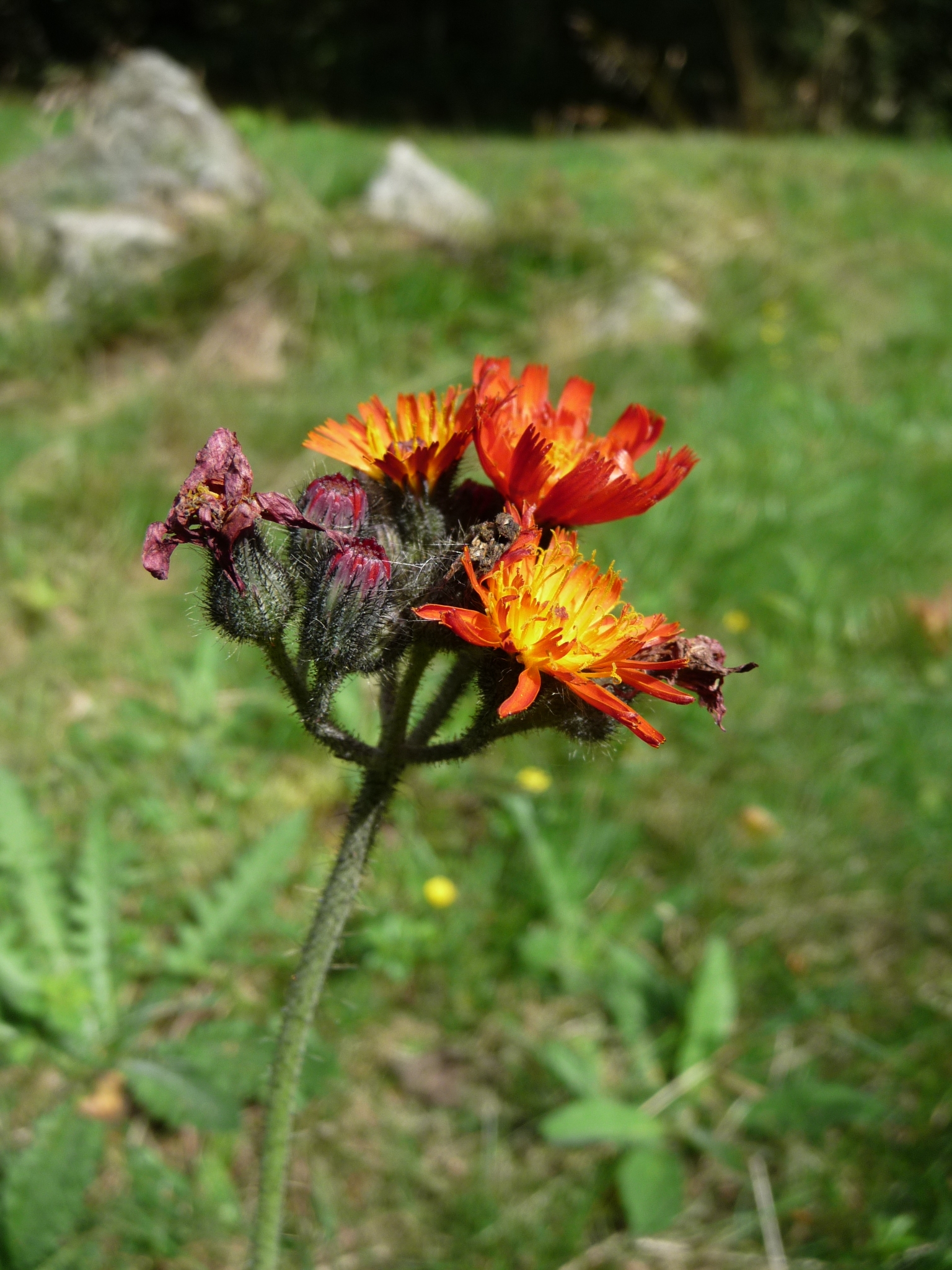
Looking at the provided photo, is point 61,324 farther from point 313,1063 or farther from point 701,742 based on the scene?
point 313,1063

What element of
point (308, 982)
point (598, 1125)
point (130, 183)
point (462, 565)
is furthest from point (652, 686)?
point (130, 183)

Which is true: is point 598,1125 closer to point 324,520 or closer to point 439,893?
point 439,893

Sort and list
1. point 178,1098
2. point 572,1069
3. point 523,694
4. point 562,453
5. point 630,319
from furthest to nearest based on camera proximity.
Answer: point 630,319 < point 572,1069 < point 178,1098 < point 562,453 < point 523,694

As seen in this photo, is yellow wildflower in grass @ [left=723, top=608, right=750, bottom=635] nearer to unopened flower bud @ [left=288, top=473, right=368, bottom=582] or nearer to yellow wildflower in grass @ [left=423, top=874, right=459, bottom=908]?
yellow wildflower in grass @ [left=423, top=874, right=459, bottom=908]

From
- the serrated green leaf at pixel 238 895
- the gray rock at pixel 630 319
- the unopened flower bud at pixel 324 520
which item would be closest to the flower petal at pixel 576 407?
the unopened flower bud at pixel 324 520

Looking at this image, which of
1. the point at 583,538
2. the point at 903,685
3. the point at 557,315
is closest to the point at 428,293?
the point at 557,315
